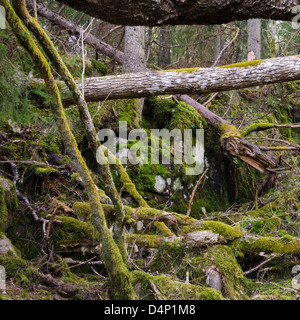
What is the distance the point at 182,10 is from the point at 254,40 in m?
9.33

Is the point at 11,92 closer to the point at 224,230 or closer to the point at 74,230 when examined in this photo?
the point at 74,230

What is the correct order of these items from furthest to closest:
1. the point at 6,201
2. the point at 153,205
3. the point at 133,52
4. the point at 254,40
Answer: the point at 254,40, the point at 133,52, the point at 153,205, the point at 6,201

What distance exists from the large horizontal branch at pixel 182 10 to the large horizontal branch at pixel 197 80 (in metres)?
1.10

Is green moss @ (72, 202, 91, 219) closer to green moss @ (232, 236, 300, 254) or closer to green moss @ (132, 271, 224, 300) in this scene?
green moss @ (132, 271, 224, 300)

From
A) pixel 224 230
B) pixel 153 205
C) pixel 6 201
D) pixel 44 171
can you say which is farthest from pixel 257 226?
pixel 6 201

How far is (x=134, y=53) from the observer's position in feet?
22.4

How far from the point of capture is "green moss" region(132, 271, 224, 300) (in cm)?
283

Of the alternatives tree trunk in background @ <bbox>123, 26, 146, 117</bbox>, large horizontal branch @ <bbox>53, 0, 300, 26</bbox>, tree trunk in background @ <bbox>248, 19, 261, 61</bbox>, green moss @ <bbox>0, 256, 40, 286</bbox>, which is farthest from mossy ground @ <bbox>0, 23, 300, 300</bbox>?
tree trunk in background @ <bbox>248, 19, 261, 61</bbox>

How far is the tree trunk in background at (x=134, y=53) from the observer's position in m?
6.77

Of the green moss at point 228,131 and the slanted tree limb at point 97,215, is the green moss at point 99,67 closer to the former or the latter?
the green moss at point 228,131

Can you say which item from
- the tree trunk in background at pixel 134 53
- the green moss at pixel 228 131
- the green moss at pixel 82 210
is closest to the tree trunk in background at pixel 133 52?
the tree trunk in background at pixel 134 53

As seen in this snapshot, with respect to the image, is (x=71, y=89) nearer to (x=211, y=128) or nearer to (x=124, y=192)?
(x=124, y=192)

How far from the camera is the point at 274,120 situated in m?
9.16
